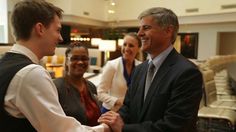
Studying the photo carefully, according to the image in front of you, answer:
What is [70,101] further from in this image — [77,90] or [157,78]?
[157,78]

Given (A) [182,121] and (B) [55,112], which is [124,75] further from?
(B) [55,112]

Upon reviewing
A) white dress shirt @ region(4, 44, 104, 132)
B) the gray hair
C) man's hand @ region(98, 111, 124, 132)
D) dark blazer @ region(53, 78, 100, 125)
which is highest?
the gray hair

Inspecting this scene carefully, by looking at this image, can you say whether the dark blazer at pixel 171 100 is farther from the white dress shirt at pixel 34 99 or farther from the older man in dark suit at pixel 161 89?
the white dress shirt at pixel 34 99

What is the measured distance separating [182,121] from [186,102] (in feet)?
0.33

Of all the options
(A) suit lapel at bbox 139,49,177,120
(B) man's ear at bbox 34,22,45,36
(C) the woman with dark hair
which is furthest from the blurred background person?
(B) man's ear at bbox 34,22,45,36

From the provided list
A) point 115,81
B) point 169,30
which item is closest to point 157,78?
point 169,30

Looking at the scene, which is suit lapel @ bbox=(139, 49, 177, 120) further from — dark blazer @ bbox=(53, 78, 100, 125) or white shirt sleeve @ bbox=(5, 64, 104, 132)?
white shirt sleeve @ bbox=(5, 64, 104, 132)

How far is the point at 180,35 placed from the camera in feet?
32.1

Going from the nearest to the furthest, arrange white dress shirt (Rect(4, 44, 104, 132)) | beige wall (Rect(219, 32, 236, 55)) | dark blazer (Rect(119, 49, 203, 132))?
white dress shirt (Rect(4, 44, 104, 132))
dark blazer (Rect(119, 49, 203, 132))
beige wall (Rect(219, 32, 236, 55))

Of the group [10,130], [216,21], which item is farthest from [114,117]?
[216,21]

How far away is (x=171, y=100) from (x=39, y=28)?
741 mm

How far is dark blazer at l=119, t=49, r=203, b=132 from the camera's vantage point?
1.31 metres

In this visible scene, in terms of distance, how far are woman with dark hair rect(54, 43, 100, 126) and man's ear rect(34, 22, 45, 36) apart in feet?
1.97

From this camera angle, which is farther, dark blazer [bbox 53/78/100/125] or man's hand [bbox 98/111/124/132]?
dark blazer [bbox 53/78/100/125]
